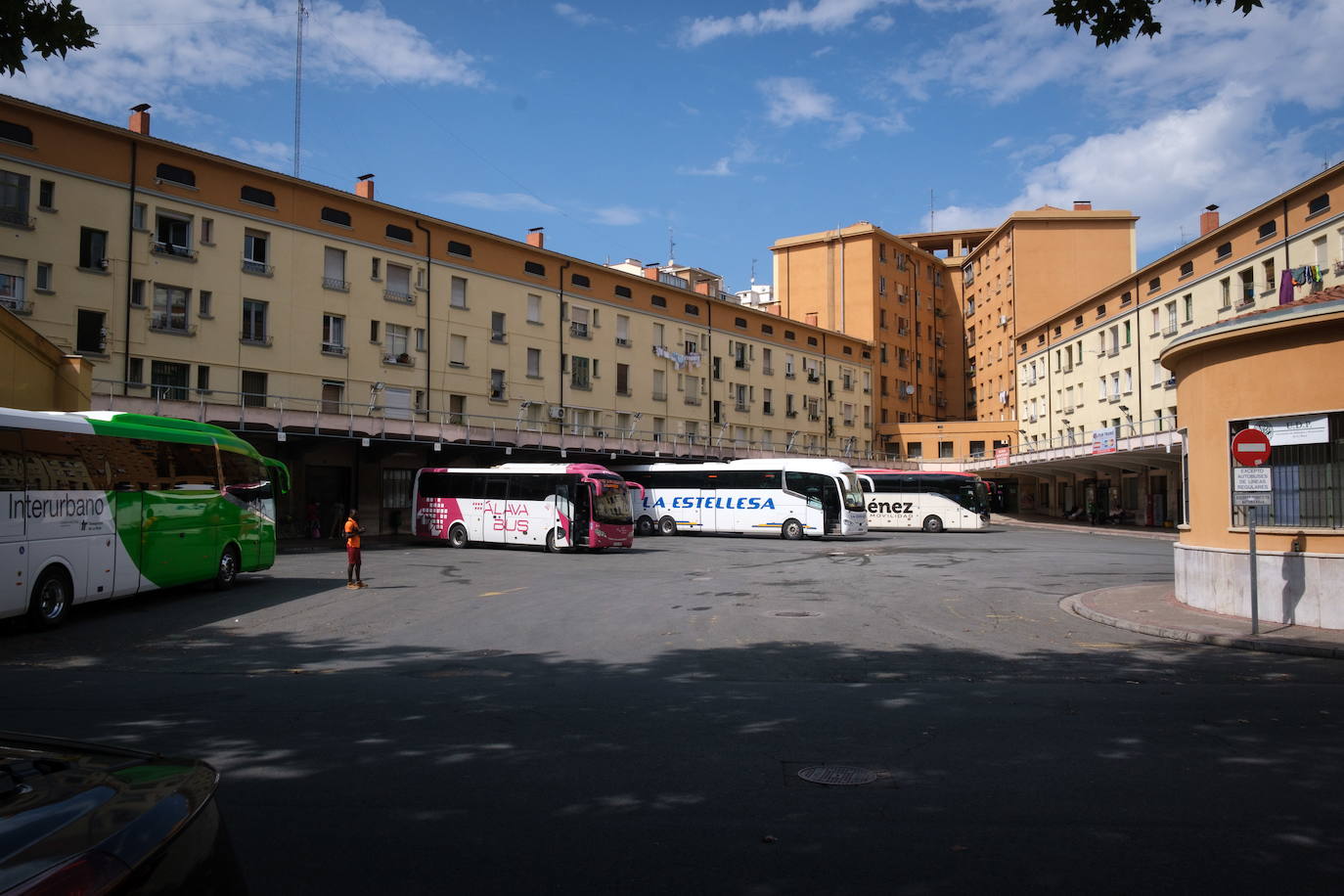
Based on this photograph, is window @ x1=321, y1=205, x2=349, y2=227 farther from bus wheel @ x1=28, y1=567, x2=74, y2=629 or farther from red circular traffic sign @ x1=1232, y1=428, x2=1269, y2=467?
red circular traffic sign @ x1=1232, y1=428, x2=1269, y2=467

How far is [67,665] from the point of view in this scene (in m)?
10.8

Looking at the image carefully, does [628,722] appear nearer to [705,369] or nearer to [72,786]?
[72,786]

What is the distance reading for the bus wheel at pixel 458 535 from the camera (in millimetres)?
33406

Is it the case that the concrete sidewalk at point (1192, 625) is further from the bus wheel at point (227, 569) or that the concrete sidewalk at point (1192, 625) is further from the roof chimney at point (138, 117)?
the roof chimney at point (138, 117)

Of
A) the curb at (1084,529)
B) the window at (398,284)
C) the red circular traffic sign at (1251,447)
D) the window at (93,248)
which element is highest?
the window at (398,284)

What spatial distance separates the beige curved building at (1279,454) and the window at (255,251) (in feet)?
105

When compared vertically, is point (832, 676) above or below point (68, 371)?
below

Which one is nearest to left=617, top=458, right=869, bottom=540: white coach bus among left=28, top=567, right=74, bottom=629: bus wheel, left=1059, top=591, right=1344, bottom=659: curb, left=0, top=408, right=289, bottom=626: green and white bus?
left=0, top=408, right=289, bottom=626: green and white bus

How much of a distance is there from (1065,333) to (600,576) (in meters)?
49.4

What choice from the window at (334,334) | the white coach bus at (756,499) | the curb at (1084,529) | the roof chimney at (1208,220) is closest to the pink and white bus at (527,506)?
the window at (334,334)

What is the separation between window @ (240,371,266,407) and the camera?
3444 centimetres

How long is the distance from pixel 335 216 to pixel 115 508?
84.7ft

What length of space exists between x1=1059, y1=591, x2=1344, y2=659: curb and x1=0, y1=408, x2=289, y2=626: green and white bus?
51.8 ft

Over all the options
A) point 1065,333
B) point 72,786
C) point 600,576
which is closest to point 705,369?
point 1065,333
